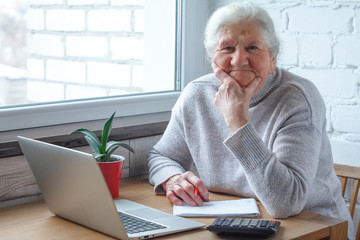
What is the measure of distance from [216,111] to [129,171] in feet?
1.24

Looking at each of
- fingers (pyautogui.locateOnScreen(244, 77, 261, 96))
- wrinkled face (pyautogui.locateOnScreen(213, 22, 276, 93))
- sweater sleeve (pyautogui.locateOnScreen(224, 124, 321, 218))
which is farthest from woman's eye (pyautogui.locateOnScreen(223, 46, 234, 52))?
sweater sleeve (pyautogui.locateOnScreen(224, 124, 321, 218))

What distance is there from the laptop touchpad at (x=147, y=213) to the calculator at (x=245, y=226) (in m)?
0.17

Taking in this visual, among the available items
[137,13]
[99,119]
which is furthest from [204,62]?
[99,119]

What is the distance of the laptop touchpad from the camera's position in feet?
5.07

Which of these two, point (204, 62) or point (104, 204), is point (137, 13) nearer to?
point (204, 62)

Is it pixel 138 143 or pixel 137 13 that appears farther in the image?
pixel 137 13

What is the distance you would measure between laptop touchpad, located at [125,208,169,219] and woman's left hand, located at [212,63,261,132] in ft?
1.00

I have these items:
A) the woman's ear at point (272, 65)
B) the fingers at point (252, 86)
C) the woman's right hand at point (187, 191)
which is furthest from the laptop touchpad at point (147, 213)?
the woman's ear at point (272, 65)

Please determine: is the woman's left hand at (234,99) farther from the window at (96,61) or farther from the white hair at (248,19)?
the window at (96,61)

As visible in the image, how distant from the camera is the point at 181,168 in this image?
1916 millimetres

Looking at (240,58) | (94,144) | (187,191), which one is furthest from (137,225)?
(240,58)

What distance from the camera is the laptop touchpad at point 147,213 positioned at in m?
1.54

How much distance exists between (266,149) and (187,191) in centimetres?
27

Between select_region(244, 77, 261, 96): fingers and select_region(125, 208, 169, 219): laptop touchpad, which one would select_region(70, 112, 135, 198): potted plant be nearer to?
select_region(125, 208, 169, 219): laptop touchpad
